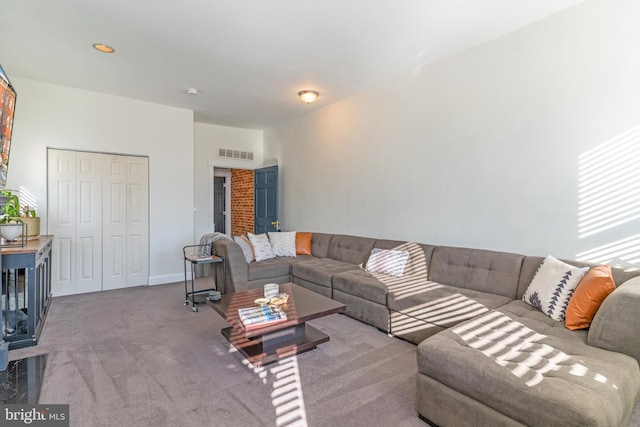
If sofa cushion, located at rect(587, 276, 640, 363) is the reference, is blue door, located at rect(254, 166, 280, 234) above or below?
above

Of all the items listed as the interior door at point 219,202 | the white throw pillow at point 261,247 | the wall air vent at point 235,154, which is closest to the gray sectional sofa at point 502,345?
the white throw pillow at point 261,247

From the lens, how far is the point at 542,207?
2.79 m

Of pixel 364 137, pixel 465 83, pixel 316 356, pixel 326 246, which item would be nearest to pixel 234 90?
pixel 364 137

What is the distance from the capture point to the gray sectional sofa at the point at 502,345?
137 centimetres

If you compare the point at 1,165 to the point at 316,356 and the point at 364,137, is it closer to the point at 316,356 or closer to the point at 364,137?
the point at 316,356

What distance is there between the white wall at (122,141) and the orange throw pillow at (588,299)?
5.07m

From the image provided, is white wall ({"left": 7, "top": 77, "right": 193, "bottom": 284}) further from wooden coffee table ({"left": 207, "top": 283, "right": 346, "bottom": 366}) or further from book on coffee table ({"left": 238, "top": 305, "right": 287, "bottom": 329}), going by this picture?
book on coffee table ({"left": 238, "top": 305, "right": 287, "bottom": 329})

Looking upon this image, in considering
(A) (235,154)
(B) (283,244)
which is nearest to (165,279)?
(B) (283,244)

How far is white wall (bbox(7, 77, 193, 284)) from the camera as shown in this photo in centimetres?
408

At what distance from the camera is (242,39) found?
3035mm

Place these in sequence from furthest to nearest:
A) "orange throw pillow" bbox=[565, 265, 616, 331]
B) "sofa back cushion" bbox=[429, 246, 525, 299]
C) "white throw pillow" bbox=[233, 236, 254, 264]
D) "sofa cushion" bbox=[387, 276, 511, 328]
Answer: "white throw pillow" bbox=[233, 236, 254, 264] → "sofa back cushion" bbox=[429, 246, 525, 299] → "sofa cushion" bbox=[387, 276, 511, 328] → "orange throw pillow" bbox=[565, 265, 616, 331]

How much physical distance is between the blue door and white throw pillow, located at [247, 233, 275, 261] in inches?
58.1

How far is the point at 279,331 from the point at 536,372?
6.01 ft

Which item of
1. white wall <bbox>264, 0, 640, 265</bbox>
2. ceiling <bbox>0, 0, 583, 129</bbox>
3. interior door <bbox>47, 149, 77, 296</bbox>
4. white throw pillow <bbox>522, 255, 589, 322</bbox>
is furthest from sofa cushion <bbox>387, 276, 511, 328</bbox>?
interior door <bbox>47, 149, 77, 296</bbox>
